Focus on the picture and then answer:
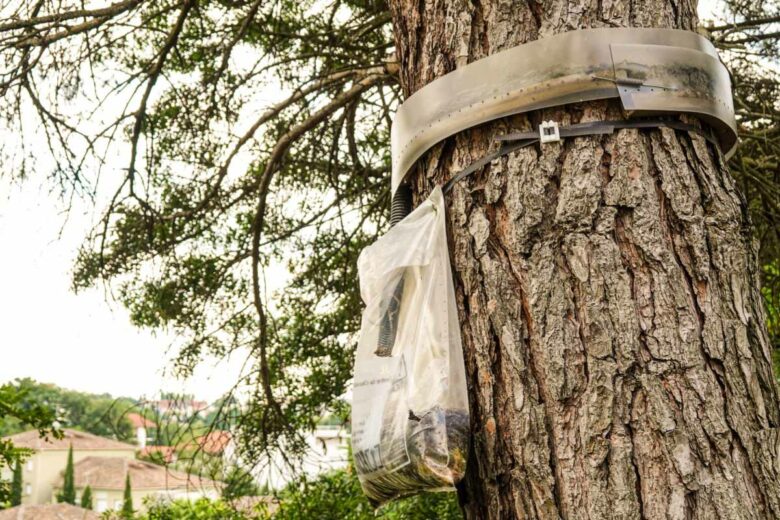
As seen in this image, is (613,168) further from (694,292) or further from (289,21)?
(289,21)

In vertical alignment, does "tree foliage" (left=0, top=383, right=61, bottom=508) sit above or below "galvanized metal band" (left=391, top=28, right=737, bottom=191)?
below

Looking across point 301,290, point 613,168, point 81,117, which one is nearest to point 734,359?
point 613,168

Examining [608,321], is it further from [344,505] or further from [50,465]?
[50,465]

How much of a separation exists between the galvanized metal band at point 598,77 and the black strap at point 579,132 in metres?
0.02

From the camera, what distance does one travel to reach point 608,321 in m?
1.24

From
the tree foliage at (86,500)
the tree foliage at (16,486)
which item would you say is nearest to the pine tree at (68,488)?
the tree foliage at (86,500)

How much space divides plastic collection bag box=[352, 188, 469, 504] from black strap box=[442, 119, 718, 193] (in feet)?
0.37

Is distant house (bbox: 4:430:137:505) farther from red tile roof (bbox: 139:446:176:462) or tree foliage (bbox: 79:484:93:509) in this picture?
red tile roof (bbox: 139:446:176:462)

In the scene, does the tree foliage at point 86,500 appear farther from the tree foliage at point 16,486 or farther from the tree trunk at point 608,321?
the tree trunk at point 608,321

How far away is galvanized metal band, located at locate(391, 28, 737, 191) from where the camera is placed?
4.40 feet

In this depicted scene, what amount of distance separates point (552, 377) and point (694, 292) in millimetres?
258

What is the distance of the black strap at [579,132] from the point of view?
134 cm

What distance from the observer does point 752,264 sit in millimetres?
1370

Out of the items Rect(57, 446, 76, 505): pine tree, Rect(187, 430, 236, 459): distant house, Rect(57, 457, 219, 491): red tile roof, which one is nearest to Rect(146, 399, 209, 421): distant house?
Rect(187, 430, 236, 459): distant house
